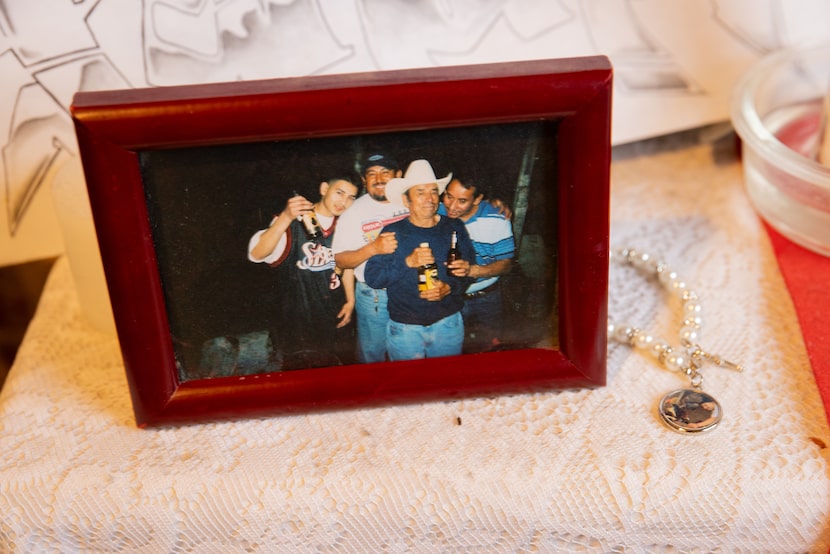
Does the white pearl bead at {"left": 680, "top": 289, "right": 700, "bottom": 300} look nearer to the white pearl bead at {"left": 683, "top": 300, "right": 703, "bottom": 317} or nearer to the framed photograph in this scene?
the white pearl bead at {"left": 683, "top": 300, "right": 703, "bottom": 317}

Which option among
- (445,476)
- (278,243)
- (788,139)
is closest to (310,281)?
(278,243)

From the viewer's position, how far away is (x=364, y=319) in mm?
509

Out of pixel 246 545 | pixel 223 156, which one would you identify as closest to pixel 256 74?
pixel 223 156

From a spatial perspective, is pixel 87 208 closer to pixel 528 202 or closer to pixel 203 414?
pixel 203 414

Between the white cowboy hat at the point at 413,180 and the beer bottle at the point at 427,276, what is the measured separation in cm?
4

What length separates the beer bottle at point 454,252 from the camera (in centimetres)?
49

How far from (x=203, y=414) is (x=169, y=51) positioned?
0.81 feet

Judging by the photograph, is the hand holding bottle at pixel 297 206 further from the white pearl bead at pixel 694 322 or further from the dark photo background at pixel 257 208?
the white pearl bead at pixel 694 322

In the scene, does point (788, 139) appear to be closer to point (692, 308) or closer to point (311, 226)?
point (692, 308)

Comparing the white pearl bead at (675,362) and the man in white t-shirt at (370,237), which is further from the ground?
the man in white t-shirt at (370,237)

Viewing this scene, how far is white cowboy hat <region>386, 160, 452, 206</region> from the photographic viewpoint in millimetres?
475

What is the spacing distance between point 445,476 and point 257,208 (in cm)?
18

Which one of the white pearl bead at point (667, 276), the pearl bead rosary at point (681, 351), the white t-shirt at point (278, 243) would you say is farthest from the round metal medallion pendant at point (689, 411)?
the white t-shirt at point (278, 243)

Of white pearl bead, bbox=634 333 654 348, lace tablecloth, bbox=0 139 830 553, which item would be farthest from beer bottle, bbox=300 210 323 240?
white pearl bead, bbox=634 333 654 348
